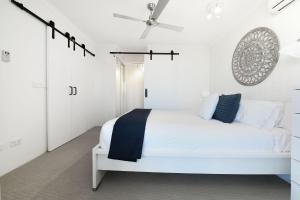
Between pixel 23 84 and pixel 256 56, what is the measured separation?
3.34 metres

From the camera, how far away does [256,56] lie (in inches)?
102

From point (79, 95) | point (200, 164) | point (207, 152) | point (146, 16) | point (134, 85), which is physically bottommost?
point (200, 164)

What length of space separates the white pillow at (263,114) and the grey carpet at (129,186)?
2.19 ft

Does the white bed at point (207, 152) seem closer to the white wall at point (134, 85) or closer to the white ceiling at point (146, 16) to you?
the white ceiling at point (146, 16)

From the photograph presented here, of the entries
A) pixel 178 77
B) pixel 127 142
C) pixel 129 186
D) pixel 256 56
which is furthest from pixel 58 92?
pixel 256 56

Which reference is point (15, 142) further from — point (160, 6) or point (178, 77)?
point (178, 77)

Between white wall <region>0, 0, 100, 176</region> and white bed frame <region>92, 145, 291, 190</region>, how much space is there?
122cm

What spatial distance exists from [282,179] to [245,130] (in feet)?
2.92

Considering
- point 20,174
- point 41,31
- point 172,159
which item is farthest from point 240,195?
point 41,31

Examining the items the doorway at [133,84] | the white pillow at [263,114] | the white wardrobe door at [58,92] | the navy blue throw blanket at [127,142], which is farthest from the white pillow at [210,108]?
the doorway at [133,84]

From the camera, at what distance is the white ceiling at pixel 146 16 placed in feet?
8.98

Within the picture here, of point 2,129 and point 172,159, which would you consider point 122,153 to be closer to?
point 172,159

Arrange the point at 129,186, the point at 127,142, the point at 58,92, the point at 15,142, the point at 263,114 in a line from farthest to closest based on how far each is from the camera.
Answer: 1. the point at 58,92
2. the point at 15,142
3. the point at 263,114
4. the point at 129,186
5. the point at 127,142

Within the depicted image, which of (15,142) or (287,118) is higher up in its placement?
(287,118)
